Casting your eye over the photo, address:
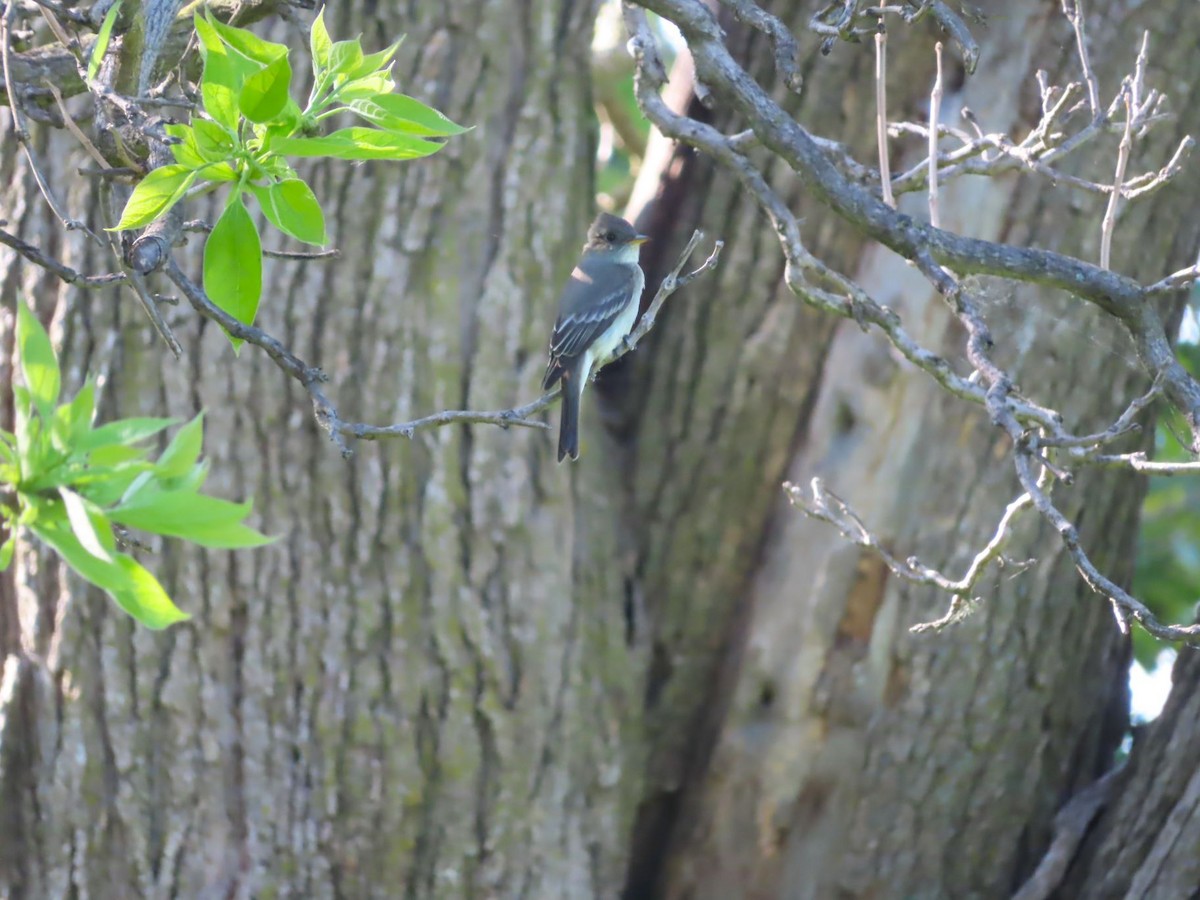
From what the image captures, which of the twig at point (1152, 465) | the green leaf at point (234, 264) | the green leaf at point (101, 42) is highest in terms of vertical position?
the green leaf at point (101, 42)

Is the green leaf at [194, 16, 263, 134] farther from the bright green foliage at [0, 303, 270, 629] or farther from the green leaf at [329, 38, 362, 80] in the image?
the bright green foliage at [0, 303, 270, 629]

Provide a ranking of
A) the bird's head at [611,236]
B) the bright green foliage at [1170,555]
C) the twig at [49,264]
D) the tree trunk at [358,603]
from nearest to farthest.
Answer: the twig at [49,264] < the tree trunk at [358,603] < the bird's head at [611,236] < the bright green foliage at [1170,555]

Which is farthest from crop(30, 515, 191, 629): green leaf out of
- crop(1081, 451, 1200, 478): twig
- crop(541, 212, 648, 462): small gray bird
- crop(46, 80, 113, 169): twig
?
crop(541, 212, 648, 462): small gray bird

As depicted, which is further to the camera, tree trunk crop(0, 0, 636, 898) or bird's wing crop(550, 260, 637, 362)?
bird's wing crop(550, 260, 637, 362)

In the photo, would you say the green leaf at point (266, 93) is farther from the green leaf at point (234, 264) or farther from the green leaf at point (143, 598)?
the green leaf at point (143, 598)

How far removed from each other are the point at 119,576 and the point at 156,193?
615mm

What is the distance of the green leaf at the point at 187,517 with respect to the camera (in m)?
1.59

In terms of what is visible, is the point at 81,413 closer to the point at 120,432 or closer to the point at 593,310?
the point at 120,432

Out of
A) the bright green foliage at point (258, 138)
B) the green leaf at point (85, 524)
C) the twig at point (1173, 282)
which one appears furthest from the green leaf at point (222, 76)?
the twig at point (1173, 282)

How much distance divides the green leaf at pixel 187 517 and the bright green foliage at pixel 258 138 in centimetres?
51

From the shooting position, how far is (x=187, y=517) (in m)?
1.62

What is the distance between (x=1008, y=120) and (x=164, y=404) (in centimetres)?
257

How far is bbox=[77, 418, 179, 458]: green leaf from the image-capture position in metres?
1.68

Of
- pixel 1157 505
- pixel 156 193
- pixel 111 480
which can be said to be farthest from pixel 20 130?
pixel 1157 505
